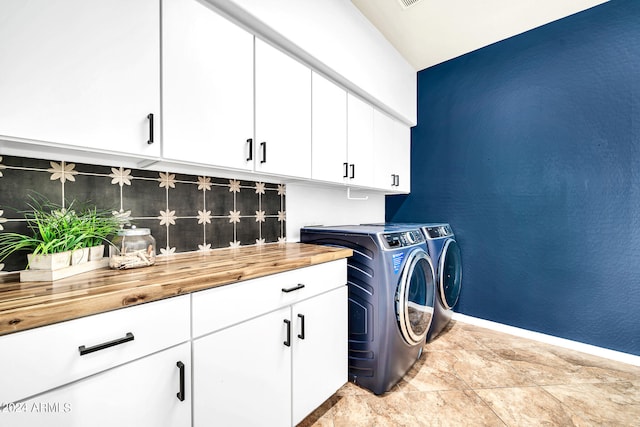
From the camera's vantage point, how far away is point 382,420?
1393 millimetres

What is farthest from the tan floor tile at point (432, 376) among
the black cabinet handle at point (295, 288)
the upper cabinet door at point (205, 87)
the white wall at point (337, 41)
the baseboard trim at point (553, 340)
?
the white wall at point (337, 41)

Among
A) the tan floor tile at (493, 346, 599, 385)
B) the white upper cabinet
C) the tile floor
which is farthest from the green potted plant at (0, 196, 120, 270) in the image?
the tan floor tile at (493, 346, 599, 385)

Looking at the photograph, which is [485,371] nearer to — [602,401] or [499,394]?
[499,394]

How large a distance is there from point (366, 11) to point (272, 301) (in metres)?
2.23

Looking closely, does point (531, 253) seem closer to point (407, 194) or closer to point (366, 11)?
point (407, 194)

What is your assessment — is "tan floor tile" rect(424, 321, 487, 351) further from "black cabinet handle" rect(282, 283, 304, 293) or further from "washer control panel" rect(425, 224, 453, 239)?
"black cabinet handle" rect(282, 283, 304, 293)

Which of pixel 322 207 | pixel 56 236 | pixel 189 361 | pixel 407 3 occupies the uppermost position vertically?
pixel 407 3

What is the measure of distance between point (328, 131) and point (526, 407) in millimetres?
A: 2061

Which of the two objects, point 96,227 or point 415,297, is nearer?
point 96,227

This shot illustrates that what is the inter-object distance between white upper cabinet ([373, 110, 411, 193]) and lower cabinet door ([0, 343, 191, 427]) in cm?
199

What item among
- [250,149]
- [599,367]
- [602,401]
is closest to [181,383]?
[250,149]

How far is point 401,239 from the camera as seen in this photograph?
Result: 166 centimetres

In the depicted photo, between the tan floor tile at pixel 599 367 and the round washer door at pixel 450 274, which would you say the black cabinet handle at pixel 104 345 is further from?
the tan floor tile at pixel 599 367

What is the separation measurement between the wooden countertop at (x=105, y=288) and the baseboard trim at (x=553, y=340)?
7.89 feet
